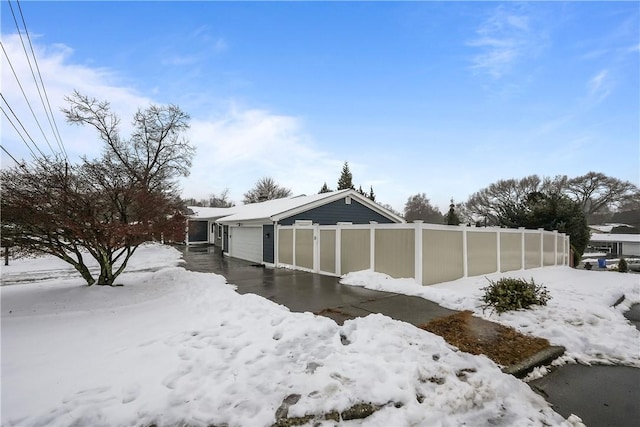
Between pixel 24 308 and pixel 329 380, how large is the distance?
6296 millimetres

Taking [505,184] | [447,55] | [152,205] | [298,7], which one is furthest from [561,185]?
[152,205]

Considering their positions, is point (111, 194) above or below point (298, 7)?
below

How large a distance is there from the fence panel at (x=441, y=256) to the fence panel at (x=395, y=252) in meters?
0.33

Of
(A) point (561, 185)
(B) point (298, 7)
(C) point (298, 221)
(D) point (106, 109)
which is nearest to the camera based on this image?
(B) point (298, 7)

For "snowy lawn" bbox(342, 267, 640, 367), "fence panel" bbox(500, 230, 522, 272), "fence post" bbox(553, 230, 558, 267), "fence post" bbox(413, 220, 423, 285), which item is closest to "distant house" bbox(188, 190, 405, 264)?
"snowy lawn" bbox(342, 267, 640, 367)

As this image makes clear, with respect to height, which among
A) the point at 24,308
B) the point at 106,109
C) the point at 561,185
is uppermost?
the point at 106,109

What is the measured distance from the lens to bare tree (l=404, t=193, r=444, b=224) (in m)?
54.1

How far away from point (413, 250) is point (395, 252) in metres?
0.62

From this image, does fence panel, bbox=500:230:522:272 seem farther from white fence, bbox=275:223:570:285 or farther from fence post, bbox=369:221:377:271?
fence post, bbox=369:221:377:271

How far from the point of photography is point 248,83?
1134 centimetres

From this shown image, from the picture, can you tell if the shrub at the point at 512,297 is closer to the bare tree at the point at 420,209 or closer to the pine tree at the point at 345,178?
the pine tree at the point at 345,178

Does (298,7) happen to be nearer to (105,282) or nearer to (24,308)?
(105,282)

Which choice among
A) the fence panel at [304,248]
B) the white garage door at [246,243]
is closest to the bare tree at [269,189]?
the white garage door at [246,243]

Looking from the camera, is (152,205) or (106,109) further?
(106,109)
